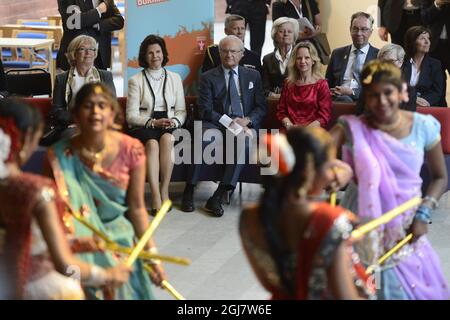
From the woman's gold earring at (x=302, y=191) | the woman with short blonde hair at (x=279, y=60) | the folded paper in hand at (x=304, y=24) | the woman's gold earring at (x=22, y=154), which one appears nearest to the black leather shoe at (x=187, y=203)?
the woman with short blonde hair at (x=279, y=60)

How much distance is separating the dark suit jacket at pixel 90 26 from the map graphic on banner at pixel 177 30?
0.69m

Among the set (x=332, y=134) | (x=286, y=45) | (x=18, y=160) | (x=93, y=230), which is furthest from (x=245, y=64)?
(x=18, y=160)

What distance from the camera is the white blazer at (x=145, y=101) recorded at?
7.48m

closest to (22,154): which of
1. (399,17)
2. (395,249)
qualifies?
(395,249)

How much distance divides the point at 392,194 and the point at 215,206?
113 inches

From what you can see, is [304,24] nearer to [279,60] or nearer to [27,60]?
[279,60]

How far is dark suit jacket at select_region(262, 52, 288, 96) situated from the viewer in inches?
322

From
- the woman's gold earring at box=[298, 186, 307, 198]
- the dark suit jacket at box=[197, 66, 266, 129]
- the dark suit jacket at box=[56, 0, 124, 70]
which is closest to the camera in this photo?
the woman's gold earring at box=[298, 186, 307, 198]

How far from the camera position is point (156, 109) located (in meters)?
7.51

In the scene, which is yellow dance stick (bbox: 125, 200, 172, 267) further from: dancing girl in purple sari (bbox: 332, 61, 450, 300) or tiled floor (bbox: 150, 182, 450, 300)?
tiled floor (bbox: 150, 182, 450, 300)

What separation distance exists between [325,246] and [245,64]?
506 cm

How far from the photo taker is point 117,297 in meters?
4.32

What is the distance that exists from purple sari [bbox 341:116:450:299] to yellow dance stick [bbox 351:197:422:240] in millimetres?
112

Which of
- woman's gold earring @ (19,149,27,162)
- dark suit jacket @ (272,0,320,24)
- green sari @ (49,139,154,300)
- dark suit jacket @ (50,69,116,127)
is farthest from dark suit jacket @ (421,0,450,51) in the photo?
woman's gold earring @ (19,149,27,162)
